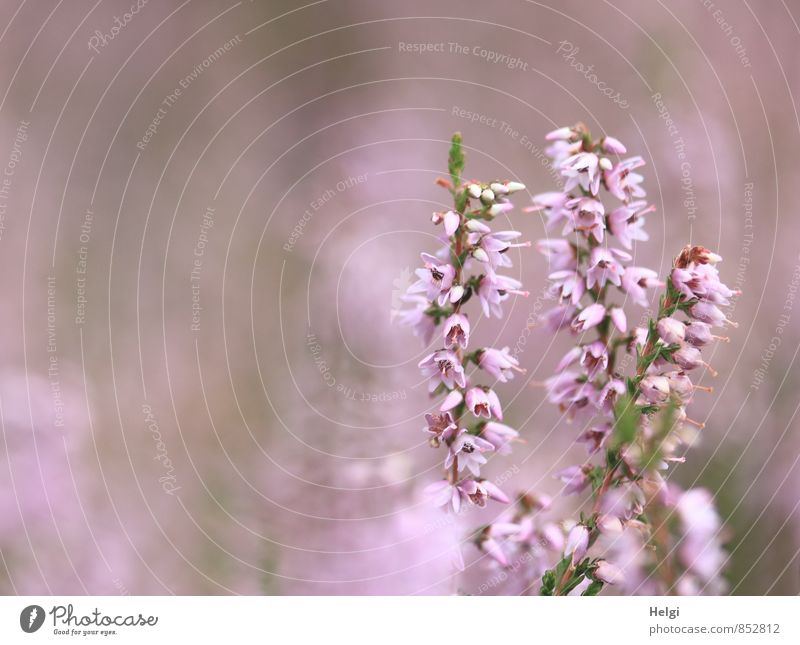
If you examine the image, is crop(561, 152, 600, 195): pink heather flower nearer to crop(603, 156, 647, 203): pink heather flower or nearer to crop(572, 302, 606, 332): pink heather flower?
crop(603, 156, 647, 203): pink heather flower

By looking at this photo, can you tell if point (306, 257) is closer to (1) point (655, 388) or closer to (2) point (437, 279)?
(2) point (437, 279)

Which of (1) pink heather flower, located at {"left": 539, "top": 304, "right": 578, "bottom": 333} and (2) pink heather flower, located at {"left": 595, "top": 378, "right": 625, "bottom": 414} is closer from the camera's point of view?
(2) pink heather flower, located at {"left": 595, "top": 378, "right": 625, "bottom": 414}

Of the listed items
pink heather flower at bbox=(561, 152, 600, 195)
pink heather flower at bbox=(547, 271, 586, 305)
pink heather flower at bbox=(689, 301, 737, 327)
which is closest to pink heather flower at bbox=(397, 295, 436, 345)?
pink heather flower at bbox=(547, 271, 586, 305)

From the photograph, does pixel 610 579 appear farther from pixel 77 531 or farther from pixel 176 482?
pixel 176 482

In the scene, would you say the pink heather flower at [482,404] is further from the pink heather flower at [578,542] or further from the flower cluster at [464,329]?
the pink heather flower at [578,542]
